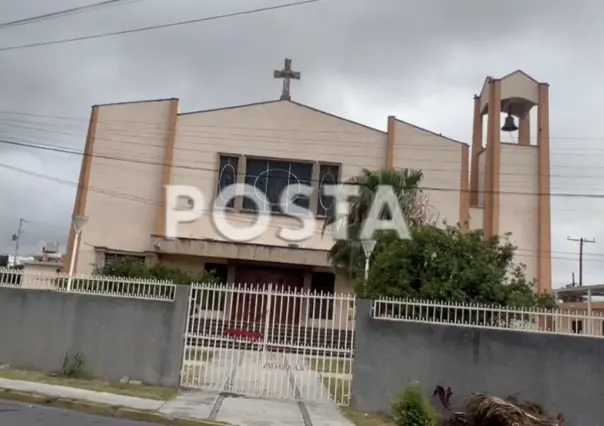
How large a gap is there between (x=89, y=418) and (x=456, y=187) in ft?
63.8

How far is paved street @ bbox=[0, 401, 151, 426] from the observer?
7.58m

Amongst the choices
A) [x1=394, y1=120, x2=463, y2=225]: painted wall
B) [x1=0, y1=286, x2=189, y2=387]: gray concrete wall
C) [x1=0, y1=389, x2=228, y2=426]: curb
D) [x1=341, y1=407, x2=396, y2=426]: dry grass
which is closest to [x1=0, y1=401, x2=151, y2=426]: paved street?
[x1=0, y1=389, x2=228, y2=426]: curb

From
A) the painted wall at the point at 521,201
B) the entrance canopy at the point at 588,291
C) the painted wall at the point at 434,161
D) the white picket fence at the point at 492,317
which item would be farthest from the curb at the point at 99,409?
the painted wall at the point at 521,201

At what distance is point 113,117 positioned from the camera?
25078mm

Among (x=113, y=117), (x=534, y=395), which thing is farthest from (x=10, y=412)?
(x=113, y=117)

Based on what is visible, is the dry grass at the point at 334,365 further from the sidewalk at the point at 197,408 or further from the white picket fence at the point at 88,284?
the white picket fence at the point at 88,284

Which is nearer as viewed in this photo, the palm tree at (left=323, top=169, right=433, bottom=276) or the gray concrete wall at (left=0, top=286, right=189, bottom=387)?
the gray concrete wall at (left=0, top=286, right=189, bottom=387)

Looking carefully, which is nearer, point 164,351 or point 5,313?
point 164,351

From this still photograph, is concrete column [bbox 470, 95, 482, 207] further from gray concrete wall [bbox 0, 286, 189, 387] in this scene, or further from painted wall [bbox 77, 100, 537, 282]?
gray concrete wall [bbox 0, 286, 189, 387]

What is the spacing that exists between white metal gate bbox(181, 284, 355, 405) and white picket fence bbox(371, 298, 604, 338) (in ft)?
2.45

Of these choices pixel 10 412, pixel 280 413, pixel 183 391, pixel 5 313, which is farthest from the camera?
pixel 5 313

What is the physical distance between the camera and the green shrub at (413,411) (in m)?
8.16

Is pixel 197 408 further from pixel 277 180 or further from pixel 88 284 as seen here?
pixel 277 180

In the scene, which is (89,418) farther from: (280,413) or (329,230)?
(329,230)
